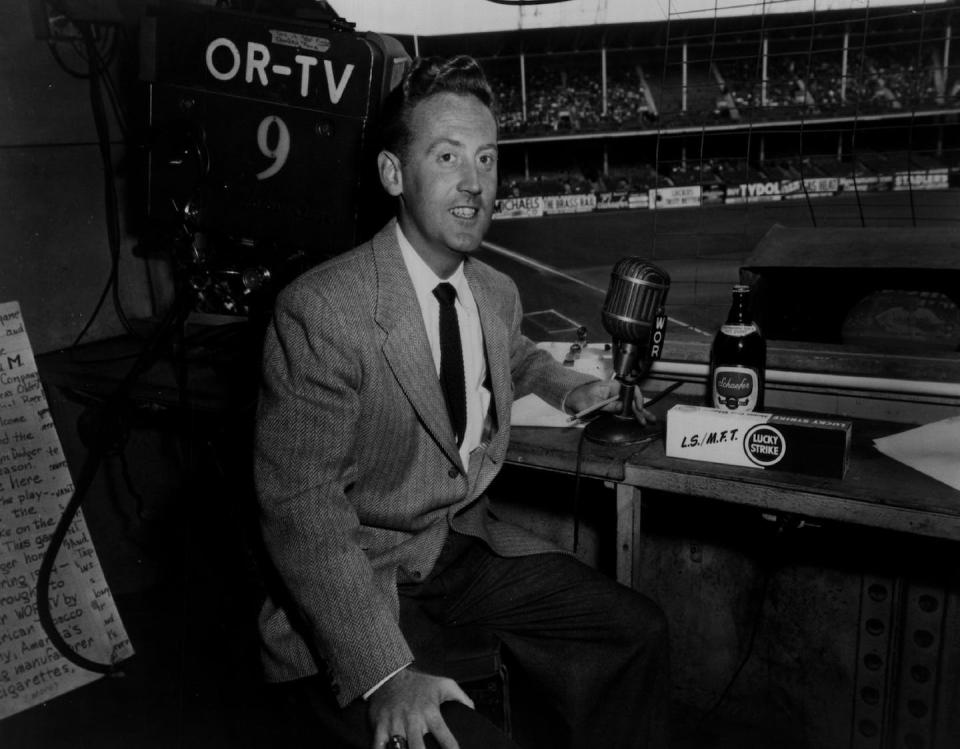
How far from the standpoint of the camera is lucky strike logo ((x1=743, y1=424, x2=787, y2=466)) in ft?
4.33

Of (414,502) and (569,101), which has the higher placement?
(569,101)

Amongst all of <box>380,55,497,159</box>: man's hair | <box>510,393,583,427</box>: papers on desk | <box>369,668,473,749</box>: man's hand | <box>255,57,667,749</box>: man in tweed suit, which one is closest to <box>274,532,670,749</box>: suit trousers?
<box>255,57,667,749</box>: man in tweed suit

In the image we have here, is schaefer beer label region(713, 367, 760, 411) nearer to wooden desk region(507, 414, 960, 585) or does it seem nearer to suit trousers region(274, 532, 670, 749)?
wooden desk region(507, 414, 960, 585)

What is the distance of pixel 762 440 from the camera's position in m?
1.34

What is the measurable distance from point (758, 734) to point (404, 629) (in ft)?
4.05

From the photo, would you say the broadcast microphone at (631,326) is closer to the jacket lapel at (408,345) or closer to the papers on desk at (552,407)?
the papers on desk at (552,407)

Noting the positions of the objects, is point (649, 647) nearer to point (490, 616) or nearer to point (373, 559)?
point (490, 616)

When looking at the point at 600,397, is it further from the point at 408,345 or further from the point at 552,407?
the point at 408,345

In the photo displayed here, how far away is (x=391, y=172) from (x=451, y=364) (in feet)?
1.21

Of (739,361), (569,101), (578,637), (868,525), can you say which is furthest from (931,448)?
(569,101)

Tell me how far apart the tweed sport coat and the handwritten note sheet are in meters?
1.00

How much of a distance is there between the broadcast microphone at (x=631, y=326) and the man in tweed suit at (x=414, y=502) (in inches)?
4.0

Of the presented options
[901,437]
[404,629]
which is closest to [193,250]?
[404,629]

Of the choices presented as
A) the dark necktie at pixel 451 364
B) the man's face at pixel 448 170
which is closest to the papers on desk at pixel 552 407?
the dark necktie at pixel 451 364
